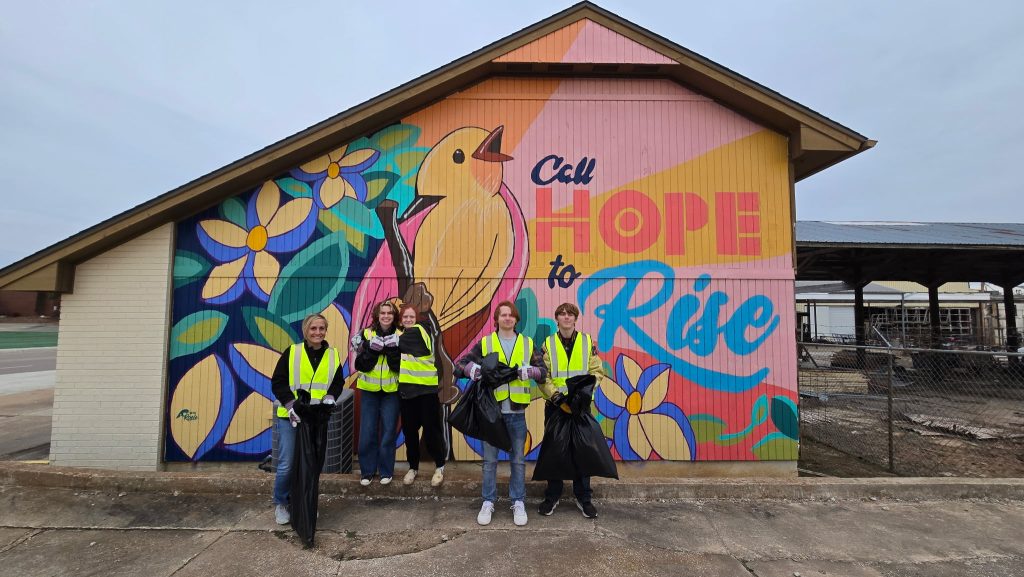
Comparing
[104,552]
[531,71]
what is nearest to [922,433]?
[531,71]

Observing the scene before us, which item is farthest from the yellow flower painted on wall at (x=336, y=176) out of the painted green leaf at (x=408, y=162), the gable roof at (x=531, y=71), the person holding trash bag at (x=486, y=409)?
the person holding trash bag at (x=486, y=409)

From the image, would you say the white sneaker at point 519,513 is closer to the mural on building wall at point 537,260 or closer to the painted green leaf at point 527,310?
the mural on building wall at point 537,260

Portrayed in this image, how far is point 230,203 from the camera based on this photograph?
596cm

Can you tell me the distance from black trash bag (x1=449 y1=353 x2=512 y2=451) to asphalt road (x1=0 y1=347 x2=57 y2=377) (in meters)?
19.6

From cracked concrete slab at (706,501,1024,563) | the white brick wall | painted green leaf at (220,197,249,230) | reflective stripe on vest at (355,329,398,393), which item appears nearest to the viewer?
cracked concrete slab at (706,501,1024,563)

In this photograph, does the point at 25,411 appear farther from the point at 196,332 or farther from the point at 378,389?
the point at 378,389

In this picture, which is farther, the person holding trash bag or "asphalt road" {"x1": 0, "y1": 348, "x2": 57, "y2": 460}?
"asphalt road" {"x1": 0, "y1": 348, "x2": 57, "y2": 460}

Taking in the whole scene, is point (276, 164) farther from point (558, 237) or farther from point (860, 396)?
point (860, 396)

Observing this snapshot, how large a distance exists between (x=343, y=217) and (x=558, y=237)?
275 cm

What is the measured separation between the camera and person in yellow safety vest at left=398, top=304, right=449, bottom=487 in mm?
4445

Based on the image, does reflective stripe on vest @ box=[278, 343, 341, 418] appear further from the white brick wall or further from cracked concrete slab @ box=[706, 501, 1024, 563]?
cracked concrete slab @ box=[706, 501, 1024, 563]

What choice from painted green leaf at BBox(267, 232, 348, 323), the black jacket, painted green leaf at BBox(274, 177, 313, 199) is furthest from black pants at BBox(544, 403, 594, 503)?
painted green leaf at BBox(274, 177, 313, 199)

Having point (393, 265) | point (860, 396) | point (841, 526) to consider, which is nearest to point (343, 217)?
point (393, 265)

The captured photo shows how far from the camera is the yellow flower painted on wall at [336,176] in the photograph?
602cm
